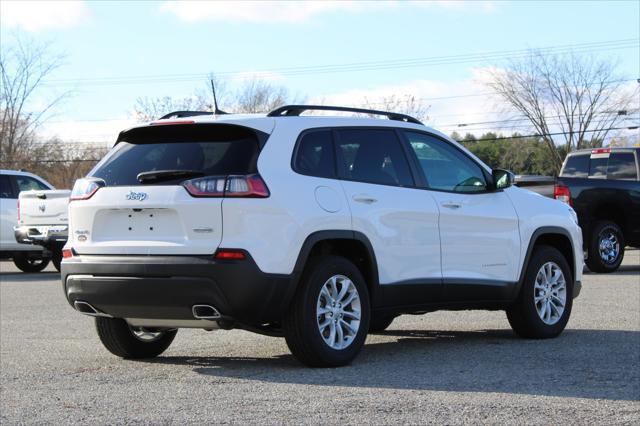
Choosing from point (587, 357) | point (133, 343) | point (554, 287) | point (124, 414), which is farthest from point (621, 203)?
point (124, 414)

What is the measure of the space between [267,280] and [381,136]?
73.3 inches

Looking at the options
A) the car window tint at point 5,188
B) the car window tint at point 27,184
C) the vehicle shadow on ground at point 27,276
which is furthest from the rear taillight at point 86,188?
the car window tint at point 27,184

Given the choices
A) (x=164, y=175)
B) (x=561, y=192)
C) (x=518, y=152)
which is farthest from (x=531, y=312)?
(x=518, y=152)

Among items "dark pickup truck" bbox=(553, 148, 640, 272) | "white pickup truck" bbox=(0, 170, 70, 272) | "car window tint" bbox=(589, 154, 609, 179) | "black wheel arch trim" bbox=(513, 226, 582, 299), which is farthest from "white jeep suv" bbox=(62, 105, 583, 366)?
"white pickup truck" bbox=(0, 170, 70, 272)

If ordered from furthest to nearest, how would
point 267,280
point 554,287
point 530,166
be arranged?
point 530,166
point 554,287
point 267,280

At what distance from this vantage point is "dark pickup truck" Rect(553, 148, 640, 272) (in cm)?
1797

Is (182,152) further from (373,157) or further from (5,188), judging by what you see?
(5,188)

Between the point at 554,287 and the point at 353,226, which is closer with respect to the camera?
the point at 353,226

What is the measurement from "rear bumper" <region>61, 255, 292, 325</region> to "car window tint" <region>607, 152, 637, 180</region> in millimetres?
12545

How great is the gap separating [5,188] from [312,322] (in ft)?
51.1

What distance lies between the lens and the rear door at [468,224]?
8.90 metres

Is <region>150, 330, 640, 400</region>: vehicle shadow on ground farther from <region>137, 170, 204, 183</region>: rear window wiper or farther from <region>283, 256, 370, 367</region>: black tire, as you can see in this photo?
<region>137, 170, 204, 183</region>: rear window wiper

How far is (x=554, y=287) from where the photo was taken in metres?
9.92

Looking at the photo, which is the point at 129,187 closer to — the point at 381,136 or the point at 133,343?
the point at 133,343
